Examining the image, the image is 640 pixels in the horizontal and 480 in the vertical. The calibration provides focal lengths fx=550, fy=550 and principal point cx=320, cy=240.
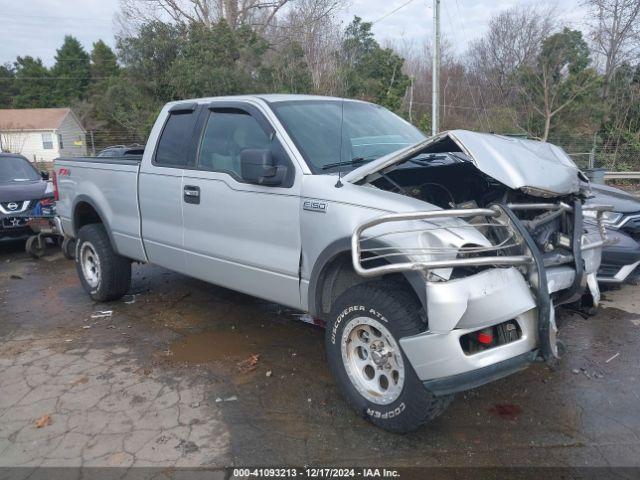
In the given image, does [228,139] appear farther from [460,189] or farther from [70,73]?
[70,73]

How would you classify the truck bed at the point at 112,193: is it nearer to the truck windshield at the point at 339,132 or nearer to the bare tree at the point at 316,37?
the truck windshield at the point at 339,132

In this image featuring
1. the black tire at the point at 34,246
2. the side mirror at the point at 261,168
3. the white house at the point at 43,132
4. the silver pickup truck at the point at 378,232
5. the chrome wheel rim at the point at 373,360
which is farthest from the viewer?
the white house at the point at 43,132

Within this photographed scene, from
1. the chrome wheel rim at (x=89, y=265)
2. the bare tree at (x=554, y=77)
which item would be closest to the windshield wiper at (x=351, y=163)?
the chrome wheel rim at (x=89, y=265)

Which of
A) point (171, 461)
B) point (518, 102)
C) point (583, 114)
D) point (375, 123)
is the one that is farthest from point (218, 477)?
point (518, 102)

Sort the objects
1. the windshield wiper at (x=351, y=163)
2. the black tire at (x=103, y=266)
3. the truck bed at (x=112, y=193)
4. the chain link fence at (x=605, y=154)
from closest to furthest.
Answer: the windshield wiper at (x=351, y=163), the truck bed at (x=112, y=193), the black tire at (x=103, y=266), the chain link fence at (x=605, y=154)

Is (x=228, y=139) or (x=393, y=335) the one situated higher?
(x=228, y=139)

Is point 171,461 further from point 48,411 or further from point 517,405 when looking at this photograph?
point 517,405

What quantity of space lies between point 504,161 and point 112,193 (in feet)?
13.0

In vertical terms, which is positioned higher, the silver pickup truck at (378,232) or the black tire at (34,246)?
the silver pickup truck at (378,232)

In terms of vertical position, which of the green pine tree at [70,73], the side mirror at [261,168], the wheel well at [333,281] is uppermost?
the green pine tree at [70,73]

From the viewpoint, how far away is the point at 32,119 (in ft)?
156

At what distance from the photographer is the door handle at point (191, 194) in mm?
4516

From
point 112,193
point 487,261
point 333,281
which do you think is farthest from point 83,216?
point 487,261

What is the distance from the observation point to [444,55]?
35.7 metres
